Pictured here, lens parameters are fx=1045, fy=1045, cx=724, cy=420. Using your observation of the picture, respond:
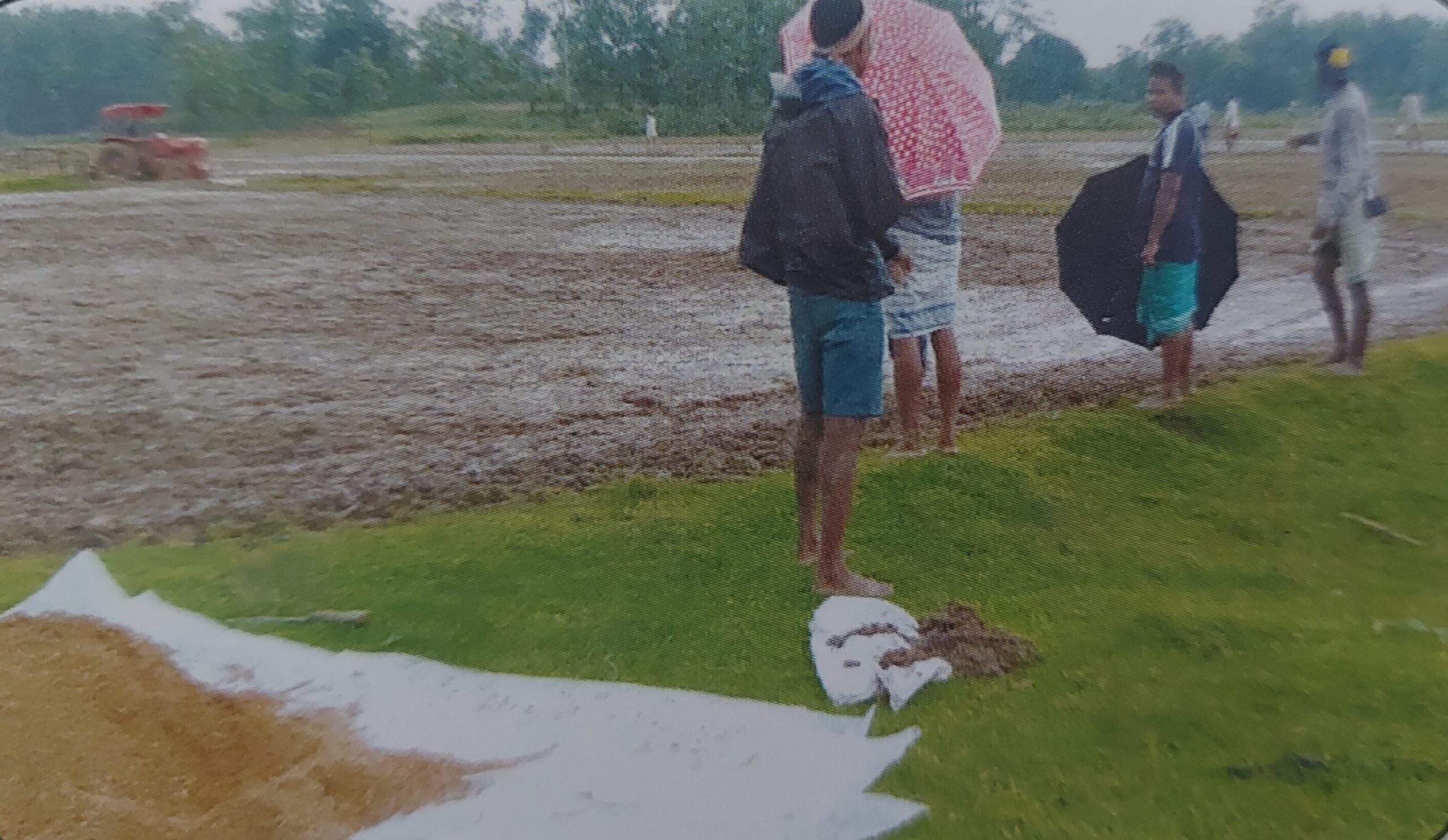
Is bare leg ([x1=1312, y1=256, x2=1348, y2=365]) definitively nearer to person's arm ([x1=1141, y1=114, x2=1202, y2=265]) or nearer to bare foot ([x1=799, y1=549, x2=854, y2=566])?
person's arm ([x1=1141, y1=114, x2=1202, y2=265])

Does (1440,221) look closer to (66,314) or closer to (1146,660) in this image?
(1146,660)

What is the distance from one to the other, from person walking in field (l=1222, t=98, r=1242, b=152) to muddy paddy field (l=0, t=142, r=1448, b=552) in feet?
0.14

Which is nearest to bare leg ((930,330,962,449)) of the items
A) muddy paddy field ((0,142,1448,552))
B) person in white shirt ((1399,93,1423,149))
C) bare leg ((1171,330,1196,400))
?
muddy paddy field ((0,142,1448,552))

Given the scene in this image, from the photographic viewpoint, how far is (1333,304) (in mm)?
2541

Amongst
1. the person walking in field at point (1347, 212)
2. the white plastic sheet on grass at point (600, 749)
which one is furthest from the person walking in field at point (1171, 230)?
the white plastic sheet on grass at point (600, 749)

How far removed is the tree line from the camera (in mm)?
2387

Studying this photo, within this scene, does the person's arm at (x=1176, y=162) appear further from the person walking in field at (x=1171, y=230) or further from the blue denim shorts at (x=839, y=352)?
the blue denim shorts at (x=839, y=352)

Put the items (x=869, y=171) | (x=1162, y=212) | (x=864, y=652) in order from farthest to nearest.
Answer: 1. (x=1162, y=212)
2. (x=864, y=652)
3. (x=869, y=171)

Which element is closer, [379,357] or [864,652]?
[864,652]

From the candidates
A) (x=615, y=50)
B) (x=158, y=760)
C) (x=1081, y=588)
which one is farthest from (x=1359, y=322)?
(x=158, y=760)

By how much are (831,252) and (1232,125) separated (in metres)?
1.00

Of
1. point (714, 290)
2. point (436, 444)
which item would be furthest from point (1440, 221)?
point (436, 444)

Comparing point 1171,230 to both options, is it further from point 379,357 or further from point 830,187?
point 379,357

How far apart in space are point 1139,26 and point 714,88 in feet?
3.21
